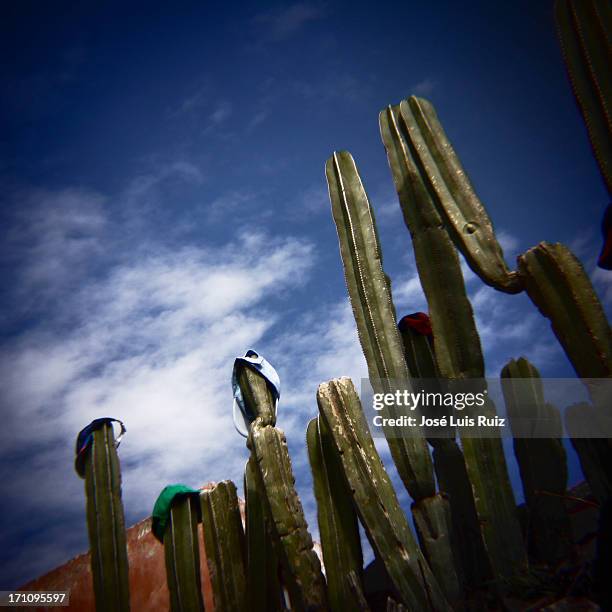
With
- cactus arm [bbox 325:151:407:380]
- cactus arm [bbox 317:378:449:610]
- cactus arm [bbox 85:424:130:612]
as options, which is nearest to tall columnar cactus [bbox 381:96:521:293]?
cactus arm [bbox 325:151:407:380]

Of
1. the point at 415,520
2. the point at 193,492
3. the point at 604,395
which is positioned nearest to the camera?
the point at 604,395

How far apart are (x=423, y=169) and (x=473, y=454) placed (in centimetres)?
199

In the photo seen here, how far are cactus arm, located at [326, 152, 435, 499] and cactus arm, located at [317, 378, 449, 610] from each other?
0.16m

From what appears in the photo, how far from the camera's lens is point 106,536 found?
4.04 metres

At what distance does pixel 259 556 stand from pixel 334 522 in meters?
0.83

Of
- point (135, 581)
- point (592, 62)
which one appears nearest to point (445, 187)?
point (592, 62)

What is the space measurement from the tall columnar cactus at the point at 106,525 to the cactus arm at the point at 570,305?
380 centimetres

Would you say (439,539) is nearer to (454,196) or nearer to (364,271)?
(364,271)

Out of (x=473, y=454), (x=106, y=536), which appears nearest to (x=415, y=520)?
(x=473, y=454)

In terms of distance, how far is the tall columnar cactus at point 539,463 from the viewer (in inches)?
115

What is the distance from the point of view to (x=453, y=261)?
10.4 ft

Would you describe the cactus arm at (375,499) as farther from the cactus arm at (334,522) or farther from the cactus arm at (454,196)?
the cactus arm at (454,196)

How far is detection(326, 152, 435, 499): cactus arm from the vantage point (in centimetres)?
288

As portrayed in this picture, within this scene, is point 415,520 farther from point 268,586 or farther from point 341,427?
point 268,586
